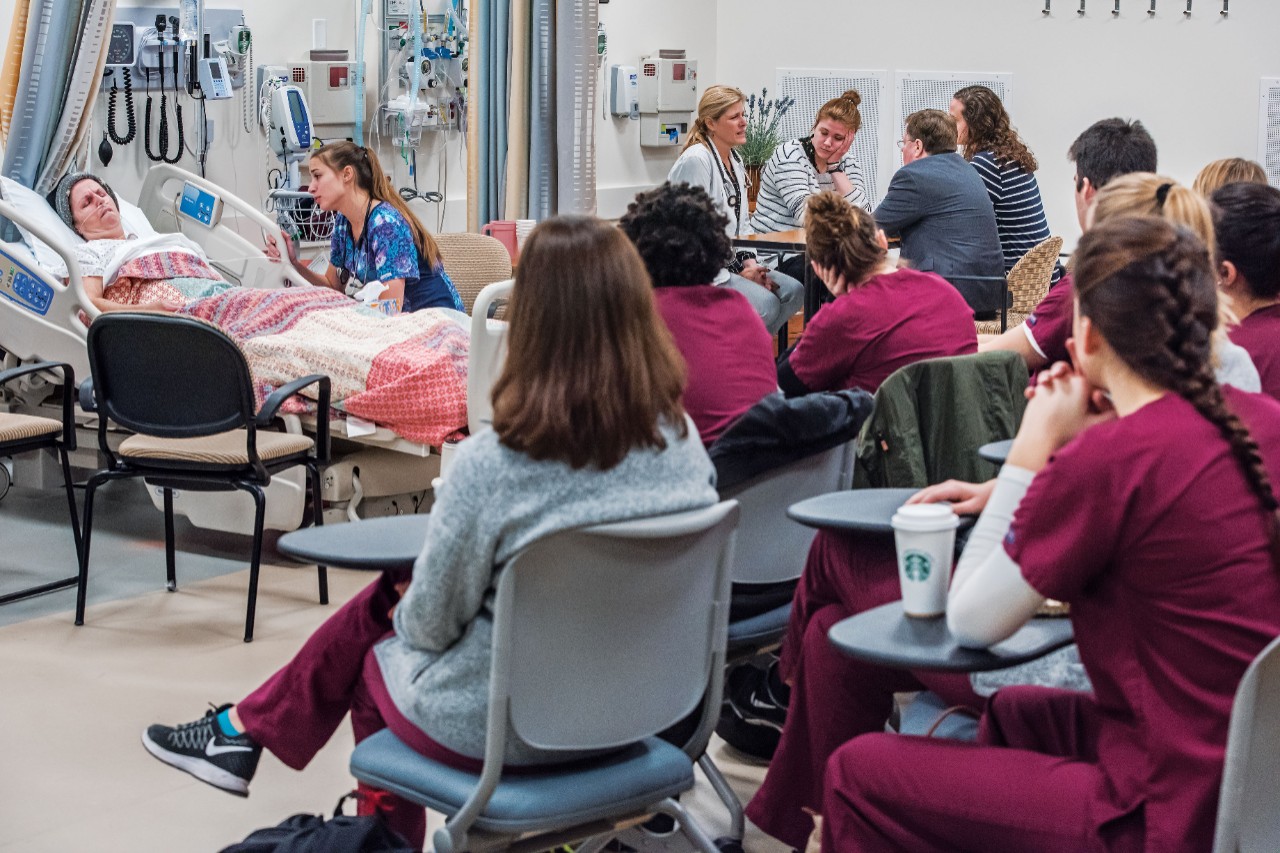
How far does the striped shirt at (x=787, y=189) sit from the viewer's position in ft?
19.7

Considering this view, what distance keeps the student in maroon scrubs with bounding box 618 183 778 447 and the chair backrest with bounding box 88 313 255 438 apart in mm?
1212

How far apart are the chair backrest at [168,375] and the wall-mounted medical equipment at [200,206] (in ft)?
6.33

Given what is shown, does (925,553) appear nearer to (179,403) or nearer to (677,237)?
(677,237)

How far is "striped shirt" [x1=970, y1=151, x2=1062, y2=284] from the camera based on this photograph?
5.50 metres

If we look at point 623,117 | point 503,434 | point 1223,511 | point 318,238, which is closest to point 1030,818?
point 1223,511

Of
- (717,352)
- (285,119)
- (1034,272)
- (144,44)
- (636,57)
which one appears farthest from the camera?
(636,57)

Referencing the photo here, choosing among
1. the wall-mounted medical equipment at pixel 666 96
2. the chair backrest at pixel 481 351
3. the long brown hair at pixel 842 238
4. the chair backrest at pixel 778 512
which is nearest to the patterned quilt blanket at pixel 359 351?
the chair backrest at pixel 481 351

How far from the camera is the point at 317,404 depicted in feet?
13.0

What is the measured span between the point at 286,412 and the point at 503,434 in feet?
8.18

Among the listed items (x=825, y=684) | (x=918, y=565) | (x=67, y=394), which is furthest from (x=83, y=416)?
(x=918, y=565)

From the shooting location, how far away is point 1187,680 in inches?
60.3

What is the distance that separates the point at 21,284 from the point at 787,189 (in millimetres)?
3005

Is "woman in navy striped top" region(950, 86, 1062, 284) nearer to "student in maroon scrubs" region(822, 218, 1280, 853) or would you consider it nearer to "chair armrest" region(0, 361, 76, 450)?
"chair armrest" region(0, 361, 76, 450)

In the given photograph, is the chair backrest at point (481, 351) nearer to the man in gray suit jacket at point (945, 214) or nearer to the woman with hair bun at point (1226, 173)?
the woman with hair bun at point (1226, 173)
